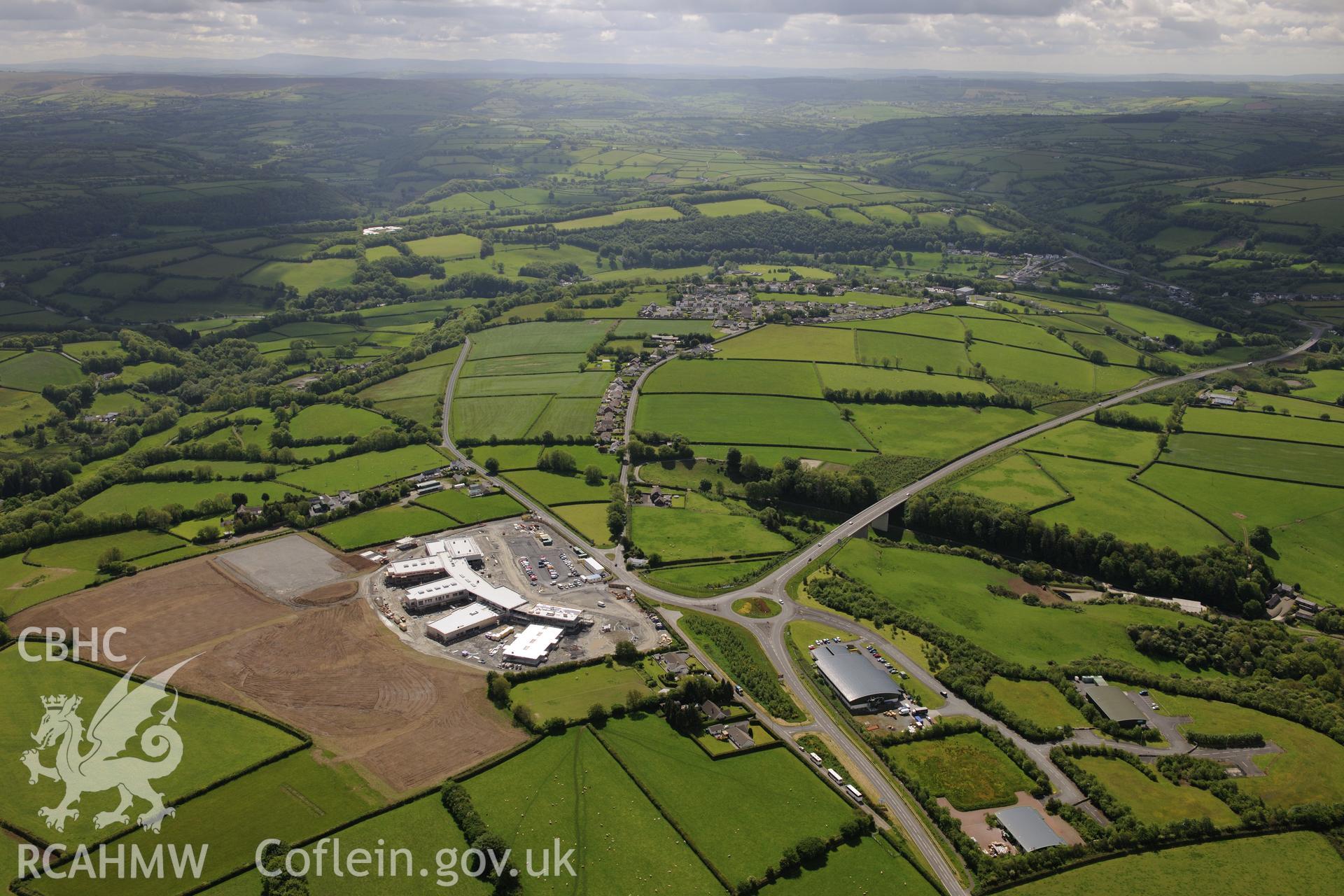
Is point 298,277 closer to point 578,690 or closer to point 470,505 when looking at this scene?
point 470,505

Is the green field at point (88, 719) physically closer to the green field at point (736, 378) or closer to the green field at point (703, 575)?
the green field at point (703, 575)

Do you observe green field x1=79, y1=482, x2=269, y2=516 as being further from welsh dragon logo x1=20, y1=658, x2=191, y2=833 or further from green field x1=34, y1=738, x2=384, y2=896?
green field x1=34, y1=738, x2=384, y2=896

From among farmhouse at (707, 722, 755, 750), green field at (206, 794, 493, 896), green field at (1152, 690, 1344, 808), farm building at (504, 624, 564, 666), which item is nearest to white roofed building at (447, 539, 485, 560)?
farm building at (504, 624, 564, 666)

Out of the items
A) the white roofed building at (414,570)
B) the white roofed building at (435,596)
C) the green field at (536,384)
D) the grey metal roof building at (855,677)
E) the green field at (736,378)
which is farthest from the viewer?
the green field at (536,384)

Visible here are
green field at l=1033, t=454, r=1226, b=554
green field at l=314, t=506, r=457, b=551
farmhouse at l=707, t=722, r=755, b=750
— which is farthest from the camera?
green field at l=1033, t=454, r=1226, b=554

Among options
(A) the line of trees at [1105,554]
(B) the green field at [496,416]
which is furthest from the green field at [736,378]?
(A) the line of trees at [1105,554]

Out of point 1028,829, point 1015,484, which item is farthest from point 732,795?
point 1015,484
